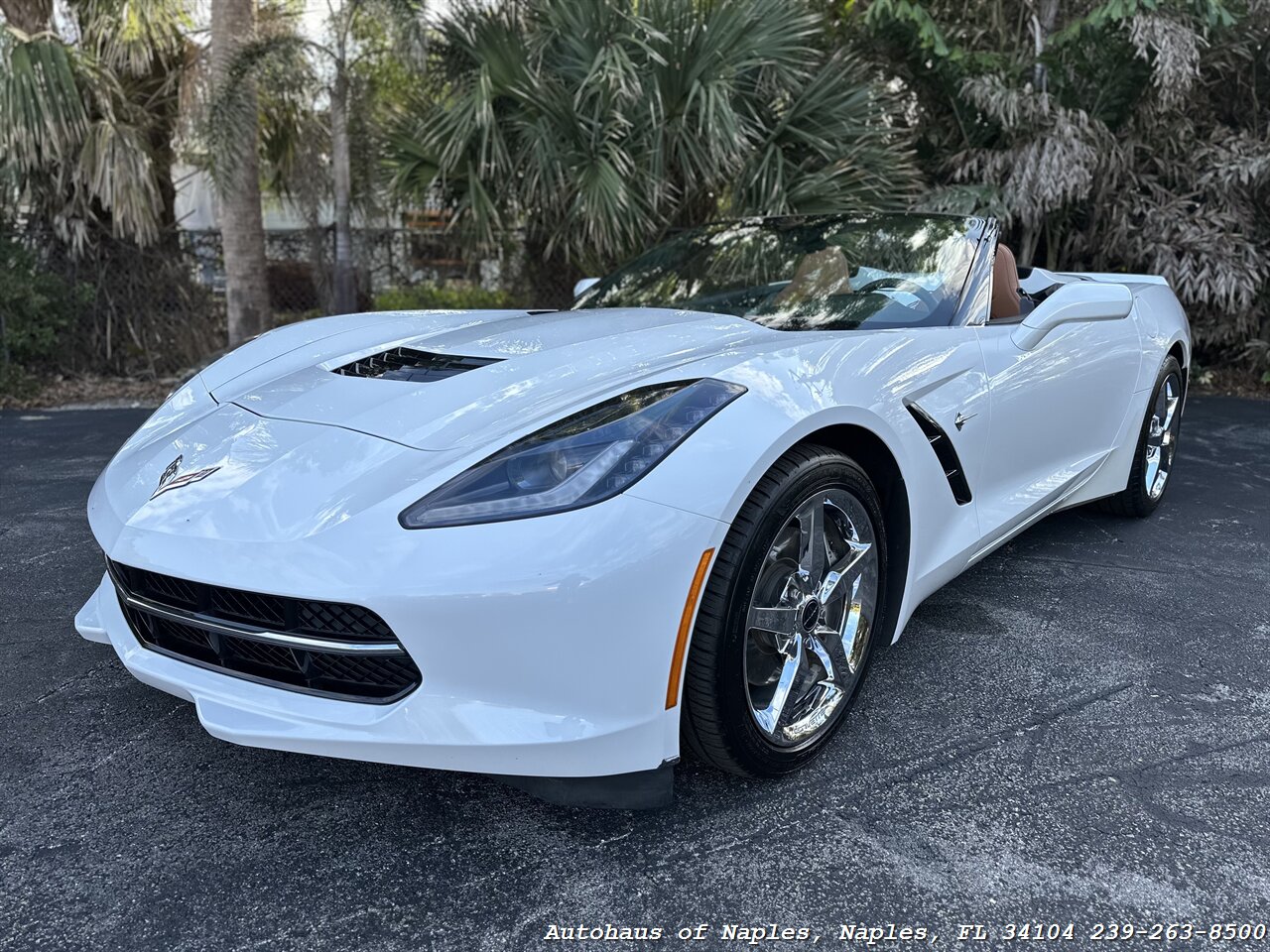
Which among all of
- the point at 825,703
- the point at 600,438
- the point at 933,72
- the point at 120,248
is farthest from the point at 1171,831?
the point at 120,248

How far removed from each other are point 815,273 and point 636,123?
3738mm

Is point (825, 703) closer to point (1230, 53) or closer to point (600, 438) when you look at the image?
point (600, 438)

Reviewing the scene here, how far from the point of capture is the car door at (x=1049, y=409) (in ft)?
8.70

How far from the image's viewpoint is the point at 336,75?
7.65 metres

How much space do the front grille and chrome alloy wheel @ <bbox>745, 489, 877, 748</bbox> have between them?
2.31 feet

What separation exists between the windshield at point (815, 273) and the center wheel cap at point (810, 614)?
2.78 feet

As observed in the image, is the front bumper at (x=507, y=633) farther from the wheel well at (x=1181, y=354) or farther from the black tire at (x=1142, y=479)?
the wheel well at (x=1181, y=354)

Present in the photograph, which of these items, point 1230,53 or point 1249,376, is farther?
point 1249,376

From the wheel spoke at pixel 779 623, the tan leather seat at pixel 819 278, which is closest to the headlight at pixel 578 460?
the wheel spoke at pixel 779 623

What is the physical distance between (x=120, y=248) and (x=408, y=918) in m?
7.82

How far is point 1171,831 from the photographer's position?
1906mm

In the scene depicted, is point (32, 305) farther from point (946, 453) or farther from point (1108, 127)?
point (1108, 127)

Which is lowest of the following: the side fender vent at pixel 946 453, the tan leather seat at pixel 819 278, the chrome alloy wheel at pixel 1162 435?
the chrome alloy wheel at pixel 1162 435

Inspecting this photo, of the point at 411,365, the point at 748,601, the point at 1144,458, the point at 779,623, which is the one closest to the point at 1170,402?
the point at 1144,458
